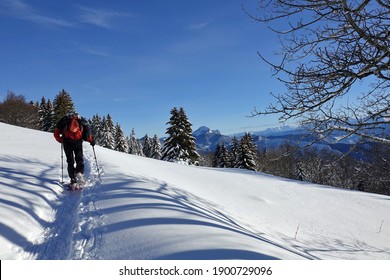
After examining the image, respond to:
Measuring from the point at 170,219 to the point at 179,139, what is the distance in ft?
87.5

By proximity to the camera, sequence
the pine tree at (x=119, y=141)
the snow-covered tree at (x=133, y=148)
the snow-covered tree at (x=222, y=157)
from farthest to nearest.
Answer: the snow-covered tree at (x=133, y=148) → the pine tree at (x=119, y=141) → the snow-covered tree at (x=222, y=157)

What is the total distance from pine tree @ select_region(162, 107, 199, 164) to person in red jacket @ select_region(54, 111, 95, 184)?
75.9 ft

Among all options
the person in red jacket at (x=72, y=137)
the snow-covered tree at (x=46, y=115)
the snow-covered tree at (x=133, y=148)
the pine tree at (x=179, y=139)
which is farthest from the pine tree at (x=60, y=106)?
the person in red jacket at (x=72, y=137)

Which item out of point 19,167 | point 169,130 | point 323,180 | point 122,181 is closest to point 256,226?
point 122,181

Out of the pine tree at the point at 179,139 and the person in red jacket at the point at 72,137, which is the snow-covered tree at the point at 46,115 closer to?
the pine tree at the point at 179,139

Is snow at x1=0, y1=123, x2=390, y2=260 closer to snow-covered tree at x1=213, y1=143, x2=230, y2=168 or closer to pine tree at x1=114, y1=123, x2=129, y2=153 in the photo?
snow-covered tree at x1=213, y1=143, x2=230, y2=168

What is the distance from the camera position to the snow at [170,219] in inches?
142

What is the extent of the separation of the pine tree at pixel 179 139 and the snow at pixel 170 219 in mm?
18902

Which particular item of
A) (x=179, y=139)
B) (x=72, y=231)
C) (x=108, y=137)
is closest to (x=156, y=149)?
(x=108, y=137)

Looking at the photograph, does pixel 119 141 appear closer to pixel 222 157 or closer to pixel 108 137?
pixel 108 137

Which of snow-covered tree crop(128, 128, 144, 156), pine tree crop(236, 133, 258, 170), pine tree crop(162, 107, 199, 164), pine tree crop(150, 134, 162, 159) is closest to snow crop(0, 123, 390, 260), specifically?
pine tree crop(162, 107, 199, 164)
